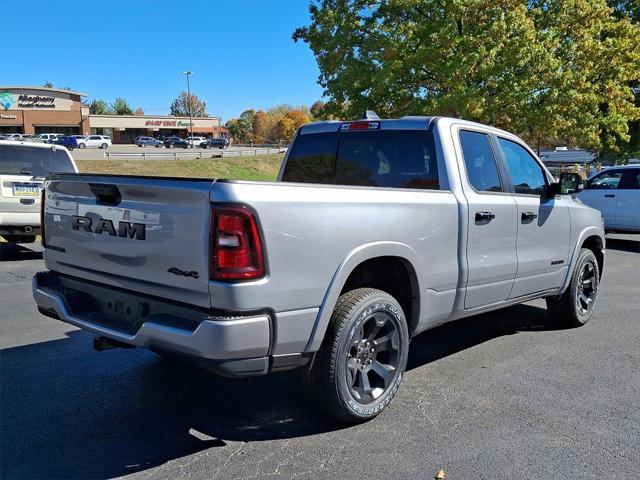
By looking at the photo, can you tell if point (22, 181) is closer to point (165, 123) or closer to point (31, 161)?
point (31, 161)

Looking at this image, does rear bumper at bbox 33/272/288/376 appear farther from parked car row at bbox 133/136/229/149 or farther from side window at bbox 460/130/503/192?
parked car row at bbox 133/136/229/149

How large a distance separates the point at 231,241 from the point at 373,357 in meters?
A: 1.34

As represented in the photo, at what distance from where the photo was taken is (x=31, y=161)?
914cm

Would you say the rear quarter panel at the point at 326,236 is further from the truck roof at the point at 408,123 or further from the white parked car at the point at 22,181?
the white parked car at the point at 22,181

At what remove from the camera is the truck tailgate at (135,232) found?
9.32 ft

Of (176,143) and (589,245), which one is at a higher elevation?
(176,143)

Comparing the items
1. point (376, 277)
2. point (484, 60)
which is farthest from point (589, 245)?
point (484, 60)

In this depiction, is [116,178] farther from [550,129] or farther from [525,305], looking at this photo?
[550,129]

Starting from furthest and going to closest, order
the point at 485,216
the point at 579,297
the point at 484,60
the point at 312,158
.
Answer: the point at 484,60, the point at 579,297, the point at 312,158, the point at 485,216

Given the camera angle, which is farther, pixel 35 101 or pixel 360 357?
pixel 35 101

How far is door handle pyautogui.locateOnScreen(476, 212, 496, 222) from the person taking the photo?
13.8 feet

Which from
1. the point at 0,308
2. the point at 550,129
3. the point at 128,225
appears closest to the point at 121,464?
the point at 128,225

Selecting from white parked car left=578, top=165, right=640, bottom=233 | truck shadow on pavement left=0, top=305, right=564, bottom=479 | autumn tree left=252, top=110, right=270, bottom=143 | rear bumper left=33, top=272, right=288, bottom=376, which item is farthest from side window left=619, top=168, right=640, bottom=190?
autumn tree left=252, top=110, right=270, bottom=143

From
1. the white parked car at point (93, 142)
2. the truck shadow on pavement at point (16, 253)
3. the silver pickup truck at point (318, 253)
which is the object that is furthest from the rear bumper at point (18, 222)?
the white parked car at point (93, 142)
